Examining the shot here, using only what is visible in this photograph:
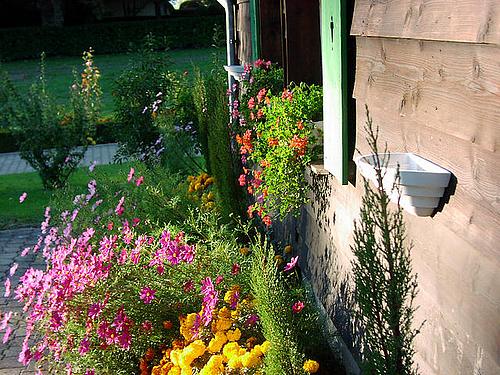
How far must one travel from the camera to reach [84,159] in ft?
42.2

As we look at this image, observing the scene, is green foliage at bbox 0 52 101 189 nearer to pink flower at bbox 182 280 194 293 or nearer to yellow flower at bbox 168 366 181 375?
pink flower at bbox 182 280 194 293

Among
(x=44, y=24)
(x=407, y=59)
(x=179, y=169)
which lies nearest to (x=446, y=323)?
(x=407, y=59)

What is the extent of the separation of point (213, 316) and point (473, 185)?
193cm

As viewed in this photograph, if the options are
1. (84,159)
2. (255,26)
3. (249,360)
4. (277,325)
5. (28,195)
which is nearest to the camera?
(277,325)

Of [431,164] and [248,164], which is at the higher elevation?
[431,164]

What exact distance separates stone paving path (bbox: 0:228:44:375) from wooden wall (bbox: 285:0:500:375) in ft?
7.43

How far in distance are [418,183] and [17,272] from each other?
520cm

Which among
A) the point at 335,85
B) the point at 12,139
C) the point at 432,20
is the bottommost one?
the point at 12,139

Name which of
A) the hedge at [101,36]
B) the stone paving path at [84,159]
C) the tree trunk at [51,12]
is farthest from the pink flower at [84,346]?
the tree trunk at [51,12]

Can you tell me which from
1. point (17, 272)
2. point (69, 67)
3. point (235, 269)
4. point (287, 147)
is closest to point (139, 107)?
point (17, 272)

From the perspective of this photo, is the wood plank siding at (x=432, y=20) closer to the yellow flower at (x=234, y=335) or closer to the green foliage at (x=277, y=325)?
the green foliage at (x=277, y=325)

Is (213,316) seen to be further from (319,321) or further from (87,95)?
(87,95)

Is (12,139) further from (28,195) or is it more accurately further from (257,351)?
(257,351)

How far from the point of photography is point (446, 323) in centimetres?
261
